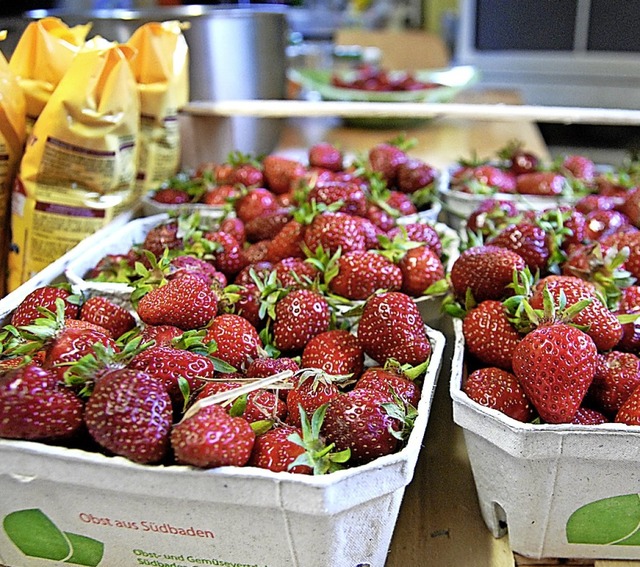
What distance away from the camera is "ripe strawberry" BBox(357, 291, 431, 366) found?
793 millimetres

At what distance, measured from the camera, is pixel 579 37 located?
3.53 metres

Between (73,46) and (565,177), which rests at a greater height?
(73,46)

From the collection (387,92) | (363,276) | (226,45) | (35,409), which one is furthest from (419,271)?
(387,92)

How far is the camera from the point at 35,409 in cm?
62

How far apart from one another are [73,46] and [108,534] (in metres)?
0.81

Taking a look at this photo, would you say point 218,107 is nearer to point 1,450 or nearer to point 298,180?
point 298,180

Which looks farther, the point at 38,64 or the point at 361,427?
the point at 38,64

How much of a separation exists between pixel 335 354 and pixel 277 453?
19 cm

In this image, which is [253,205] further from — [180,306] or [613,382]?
[613,382]

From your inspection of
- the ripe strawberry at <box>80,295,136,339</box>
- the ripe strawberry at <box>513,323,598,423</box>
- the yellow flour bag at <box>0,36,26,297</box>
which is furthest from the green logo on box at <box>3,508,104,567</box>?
the yellow flour bag at <box>0,36,26,297</box>

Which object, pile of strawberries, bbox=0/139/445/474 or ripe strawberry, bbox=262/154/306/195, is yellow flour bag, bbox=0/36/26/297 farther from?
ripe strawberry, bbox=262/154/306/195

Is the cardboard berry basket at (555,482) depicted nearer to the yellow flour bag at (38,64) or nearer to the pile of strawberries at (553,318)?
the pile of strawberries at (553,318)

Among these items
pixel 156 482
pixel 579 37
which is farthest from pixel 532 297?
pixel 579 37

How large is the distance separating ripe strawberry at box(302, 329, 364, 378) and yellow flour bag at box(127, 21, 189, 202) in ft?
2.13
